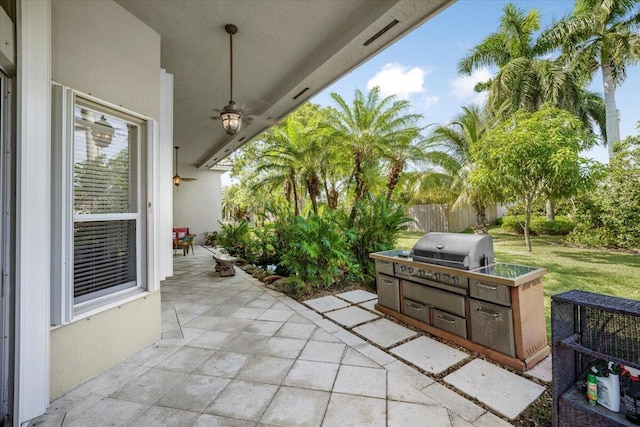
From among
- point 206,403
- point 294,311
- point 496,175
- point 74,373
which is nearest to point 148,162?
point 74,373

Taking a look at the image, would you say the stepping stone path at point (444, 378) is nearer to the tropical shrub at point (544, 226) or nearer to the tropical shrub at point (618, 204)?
the tropical shrub at point (618, 204)

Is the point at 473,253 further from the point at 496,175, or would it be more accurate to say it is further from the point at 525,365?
the point at 496,175

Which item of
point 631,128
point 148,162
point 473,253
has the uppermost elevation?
point 631,128

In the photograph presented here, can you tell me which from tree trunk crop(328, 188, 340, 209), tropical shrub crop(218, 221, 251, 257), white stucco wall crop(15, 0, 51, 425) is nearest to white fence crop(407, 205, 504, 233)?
tree trunk crop(328, 188, 340, 209)

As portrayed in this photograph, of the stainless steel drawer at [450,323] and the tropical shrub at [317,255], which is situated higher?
the tropical shrub at [317,255]

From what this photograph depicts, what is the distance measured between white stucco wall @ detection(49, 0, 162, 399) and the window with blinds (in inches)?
5.9

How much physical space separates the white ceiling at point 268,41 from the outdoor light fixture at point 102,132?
1202mm

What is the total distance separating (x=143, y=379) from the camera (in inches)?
88.8

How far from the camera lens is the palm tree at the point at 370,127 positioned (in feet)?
26.1

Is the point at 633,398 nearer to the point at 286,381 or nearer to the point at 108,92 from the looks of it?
the point at 286,381

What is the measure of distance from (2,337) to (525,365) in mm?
3841

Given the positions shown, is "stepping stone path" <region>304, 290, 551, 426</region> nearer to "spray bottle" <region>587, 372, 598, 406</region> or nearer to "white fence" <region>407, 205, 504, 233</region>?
"spray bottle" <region>587, 372, 598, 406</region>

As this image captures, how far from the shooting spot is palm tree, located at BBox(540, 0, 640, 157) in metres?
10.7

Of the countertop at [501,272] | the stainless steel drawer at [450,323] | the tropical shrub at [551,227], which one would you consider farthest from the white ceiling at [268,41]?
the tropical shrub at [551,227]
